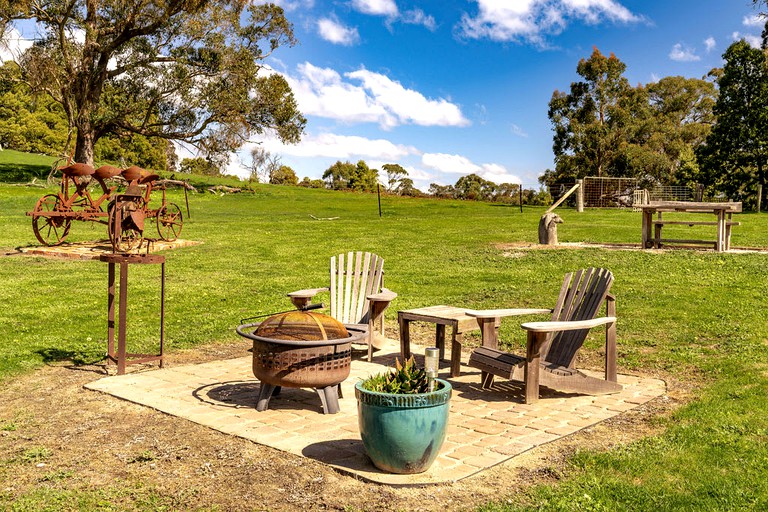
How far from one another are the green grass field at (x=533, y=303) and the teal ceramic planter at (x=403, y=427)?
555 mm

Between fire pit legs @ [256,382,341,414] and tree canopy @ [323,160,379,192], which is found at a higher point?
tree canopy @ [323,160,379,192]

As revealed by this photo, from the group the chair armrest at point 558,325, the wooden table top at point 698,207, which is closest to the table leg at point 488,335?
the chair armrest at point 558,325

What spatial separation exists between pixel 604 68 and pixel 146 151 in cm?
3301

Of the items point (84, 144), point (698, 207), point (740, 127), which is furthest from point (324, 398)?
point (740, 127)

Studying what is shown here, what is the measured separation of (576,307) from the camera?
6383mm

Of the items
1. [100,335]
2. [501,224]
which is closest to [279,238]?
[501,224]

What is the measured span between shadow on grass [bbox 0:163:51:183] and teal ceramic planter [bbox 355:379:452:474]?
31856 millimetres

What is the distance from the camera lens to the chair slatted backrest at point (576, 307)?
617cm

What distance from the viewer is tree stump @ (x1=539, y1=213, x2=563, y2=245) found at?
53.8 ft

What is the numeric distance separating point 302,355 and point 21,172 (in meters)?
34.2

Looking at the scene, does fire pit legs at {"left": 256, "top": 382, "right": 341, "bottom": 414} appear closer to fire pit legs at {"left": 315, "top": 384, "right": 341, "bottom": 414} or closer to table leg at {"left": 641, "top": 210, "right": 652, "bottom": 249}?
fire pit legs at {"left": 315, "top": 384, "right": 341, "bottom": 414}

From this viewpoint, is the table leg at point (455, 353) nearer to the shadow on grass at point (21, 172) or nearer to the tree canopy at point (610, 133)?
the shadow on grass at point (21, 172)

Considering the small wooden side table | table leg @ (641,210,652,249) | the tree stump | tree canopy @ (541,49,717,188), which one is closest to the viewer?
the small wooden side table

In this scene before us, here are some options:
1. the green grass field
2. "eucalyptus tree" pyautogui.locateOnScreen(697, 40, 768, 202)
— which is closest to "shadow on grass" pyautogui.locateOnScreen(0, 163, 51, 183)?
the green grass field
